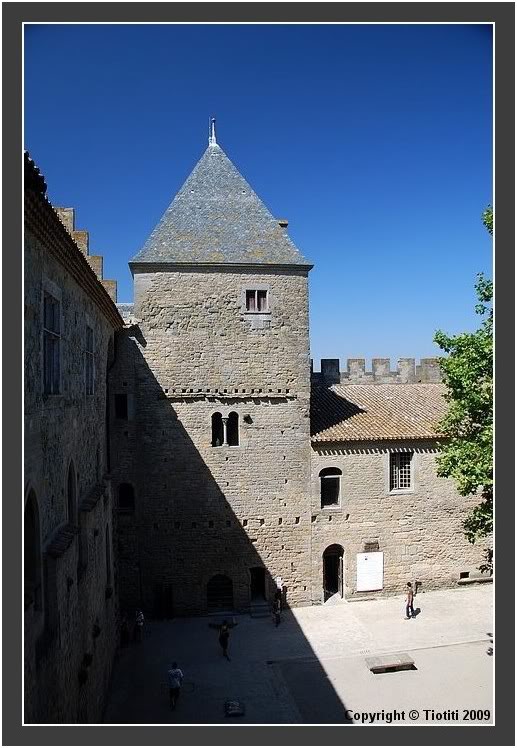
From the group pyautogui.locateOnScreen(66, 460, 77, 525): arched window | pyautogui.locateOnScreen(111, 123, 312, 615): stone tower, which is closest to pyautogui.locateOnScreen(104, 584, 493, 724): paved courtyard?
pyautogui.locateOnScreen(111, 123, 312, 615): stone tower

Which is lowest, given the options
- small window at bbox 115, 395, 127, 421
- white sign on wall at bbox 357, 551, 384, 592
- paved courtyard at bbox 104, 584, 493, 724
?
paved courtyard at bbox 104, 584, 493, 724

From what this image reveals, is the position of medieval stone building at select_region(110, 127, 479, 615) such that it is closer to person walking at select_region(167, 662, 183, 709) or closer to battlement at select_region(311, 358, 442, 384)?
battlement at select_region(311, 358, 442, 384)

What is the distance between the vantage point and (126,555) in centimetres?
1808

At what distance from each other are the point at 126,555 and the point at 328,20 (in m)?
16.4

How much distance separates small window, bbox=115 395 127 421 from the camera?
715 inches

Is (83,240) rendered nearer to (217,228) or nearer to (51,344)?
(217,228)

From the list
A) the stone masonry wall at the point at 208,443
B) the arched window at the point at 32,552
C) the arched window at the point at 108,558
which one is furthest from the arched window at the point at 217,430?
the arched window at the point at 32,552

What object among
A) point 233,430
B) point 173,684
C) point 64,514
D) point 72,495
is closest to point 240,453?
point 233,430

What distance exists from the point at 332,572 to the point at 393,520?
111 inches

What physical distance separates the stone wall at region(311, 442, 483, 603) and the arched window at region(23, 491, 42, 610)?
12.3 metres

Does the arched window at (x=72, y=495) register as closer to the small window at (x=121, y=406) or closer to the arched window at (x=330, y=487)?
the small window at (x=121, y=406)

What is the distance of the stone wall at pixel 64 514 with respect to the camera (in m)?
7.09

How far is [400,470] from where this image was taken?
1955 cm

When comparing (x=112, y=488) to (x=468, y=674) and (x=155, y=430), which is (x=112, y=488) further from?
(x=468, y=674)
